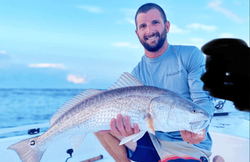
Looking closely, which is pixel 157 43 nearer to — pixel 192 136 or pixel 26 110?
pixel 192 136

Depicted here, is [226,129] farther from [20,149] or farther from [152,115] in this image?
[20,149]

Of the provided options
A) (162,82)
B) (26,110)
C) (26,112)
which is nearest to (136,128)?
(162,82)

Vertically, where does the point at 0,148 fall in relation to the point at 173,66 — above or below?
below

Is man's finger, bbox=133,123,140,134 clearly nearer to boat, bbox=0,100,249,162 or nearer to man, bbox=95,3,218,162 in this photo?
man, bbox=95,3,218,162

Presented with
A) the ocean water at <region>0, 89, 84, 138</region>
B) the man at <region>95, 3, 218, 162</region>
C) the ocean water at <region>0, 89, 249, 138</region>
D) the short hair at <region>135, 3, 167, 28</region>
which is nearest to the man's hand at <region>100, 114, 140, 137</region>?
the man at <region>95, 3, 218, 162</region>

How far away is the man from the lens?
2.45 meters

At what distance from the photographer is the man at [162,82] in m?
2.45

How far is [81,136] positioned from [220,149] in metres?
2.80

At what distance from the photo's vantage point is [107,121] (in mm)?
2111

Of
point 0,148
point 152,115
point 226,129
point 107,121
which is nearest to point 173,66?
point 152,115

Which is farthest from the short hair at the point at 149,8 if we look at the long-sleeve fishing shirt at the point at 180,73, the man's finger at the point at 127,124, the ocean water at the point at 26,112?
the ocean water at the point at 26,112

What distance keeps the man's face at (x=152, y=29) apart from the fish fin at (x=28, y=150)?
77.7 inches

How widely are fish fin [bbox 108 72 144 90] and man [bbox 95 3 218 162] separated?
387mm

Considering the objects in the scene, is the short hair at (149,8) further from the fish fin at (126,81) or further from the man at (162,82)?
the fish fin at (126,81)
